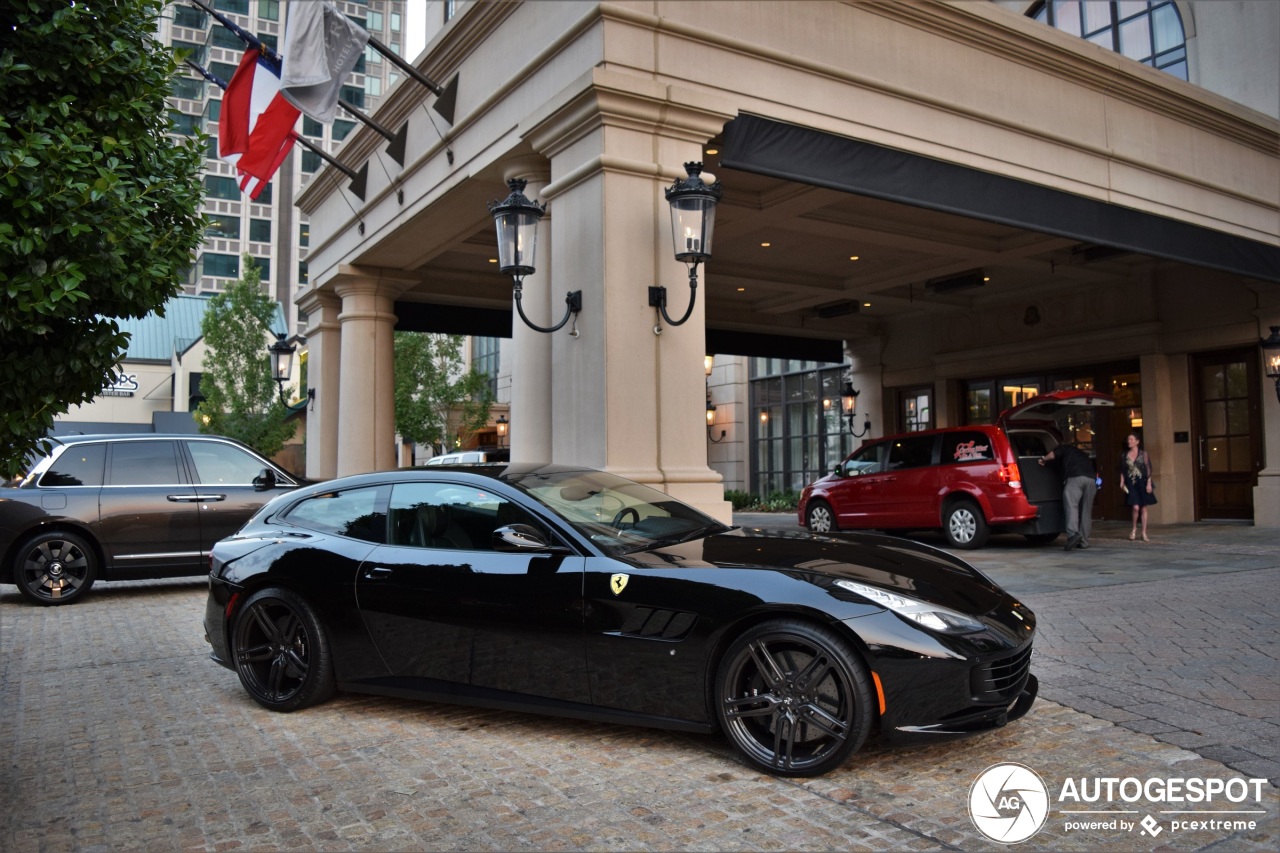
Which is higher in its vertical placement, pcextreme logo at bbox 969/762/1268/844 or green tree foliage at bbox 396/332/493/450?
green tree foliage at bbox 396/332/493/450

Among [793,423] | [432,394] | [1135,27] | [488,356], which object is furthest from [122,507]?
[488,356]

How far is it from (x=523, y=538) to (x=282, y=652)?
69.0 inches

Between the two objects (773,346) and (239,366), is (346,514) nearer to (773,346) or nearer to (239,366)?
(773,346)

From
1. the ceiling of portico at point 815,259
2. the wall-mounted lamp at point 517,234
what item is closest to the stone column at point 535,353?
the wall-mounted lamp at point 517,234

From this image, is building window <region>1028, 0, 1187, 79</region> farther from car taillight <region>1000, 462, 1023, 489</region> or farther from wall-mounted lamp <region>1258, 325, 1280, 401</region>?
car taillight <region>1000, 462, 1023, 489</region>

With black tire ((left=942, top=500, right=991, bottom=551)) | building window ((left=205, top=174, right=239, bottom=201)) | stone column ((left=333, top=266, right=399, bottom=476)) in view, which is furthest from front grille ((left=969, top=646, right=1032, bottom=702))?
building window ((left=205, top=174, right=239, bottom=201))

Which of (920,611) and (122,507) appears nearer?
(920,611)

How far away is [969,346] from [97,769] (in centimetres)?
1960

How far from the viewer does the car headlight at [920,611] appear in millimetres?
3844

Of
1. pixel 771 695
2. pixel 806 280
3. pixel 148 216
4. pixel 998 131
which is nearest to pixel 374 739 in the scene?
pixel 771 695

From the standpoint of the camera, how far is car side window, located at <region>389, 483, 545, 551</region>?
4.77 meters

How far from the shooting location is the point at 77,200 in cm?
343

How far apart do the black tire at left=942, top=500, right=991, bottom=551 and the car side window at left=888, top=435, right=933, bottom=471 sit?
83cm

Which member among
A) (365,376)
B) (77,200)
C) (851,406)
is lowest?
(77,200)
